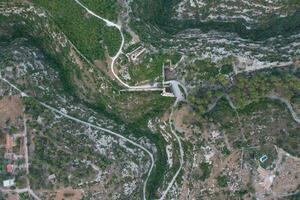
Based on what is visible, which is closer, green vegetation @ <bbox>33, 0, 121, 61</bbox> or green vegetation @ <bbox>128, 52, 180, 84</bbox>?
green vegetation @ <bbox>33, 0, 121, 61</bbox>

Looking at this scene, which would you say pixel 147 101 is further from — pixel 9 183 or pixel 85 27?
pixel 9 183

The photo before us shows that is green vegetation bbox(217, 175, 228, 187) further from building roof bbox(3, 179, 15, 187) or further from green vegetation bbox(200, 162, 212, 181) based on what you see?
building roof bbox(3, 179, 15, 187)

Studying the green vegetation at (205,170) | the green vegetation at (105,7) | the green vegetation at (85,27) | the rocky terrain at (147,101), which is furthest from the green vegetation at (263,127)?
the green vegetation at (105,7)

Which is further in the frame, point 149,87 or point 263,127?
point 149,87

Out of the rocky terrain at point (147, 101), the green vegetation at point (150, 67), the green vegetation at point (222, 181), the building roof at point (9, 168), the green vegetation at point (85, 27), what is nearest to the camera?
the building roof at point (9, 168)

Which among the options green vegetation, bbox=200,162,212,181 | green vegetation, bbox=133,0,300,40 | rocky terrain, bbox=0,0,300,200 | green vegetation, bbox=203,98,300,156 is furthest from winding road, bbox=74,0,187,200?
green vegetation, bbox=203,98,300,156

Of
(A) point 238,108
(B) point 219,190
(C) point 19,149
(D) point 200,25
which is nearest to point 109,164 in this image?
(C) point 19,149

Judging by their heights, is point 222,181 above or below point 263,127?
below

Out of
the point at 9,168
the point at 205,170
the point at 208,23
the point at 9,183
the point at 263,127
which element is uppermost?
the point at 208,23

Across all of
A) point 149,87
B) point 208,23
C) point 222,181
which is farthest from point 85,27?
point 222,181

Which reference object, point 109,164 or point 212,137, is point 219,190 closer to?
point 212,137

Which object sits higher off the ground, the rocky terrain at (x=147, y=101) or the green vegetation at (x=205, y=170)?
the rocky terrain at (x=147, y=101)

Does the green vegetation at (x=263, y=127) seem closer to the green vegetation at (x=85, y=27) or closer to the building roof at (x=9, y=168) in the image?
the green vegetation at (x=85, y=27)
